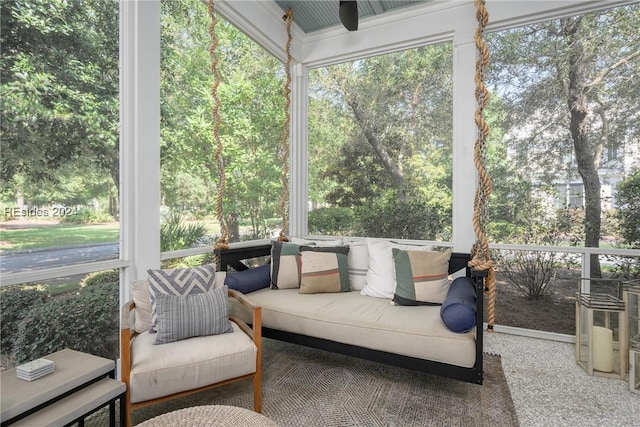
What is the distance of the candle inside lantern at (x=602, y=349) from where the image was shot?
7.65ft

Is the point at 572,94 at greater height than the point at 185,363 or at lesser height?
greater

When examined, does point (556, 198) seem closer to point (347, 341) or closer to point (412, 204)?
point (412, 204)

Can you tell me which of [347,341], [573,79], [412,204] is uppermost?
[573,79]

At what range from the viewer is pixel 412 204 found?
11.3ft

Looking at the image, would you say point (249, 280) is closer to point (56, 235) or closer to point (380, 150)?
point (56, 235)

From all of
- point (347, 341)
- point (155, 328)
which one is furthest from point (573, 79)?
point (155, 328)

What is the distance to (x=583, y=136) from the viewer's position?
280cm

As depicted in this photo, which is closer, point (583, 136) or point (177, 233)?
point (177, 233)

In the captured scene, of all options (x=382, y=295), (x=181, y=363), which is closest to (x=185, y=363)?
(x=181, y=363)

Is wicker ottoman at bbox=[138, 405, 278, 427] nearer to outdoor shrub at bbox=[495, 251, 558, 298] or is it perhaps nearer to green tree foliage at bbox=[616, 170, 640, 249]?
outdoor shrub at bbox=[495, 251, 558, 298]

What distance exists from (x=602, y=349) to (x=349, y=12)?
308 cm

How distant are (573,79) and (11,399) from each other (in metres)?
4.27

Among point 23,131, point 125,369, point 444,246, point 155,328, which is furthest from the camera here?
point 444,246

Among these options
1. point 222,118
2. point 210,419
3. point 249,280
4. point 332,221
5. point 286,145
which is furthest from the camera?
point 332,221
